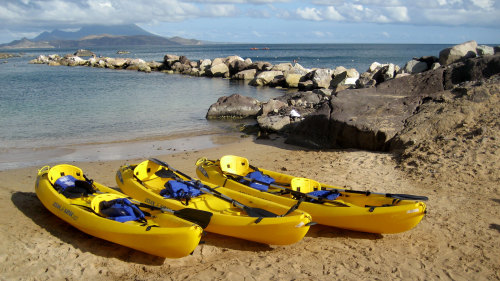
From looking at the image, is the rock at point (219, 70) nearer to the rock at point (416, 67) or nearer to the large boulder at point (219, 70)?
the large boulder at point (219, 70)

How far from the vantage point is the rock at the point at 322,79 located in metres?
25.5

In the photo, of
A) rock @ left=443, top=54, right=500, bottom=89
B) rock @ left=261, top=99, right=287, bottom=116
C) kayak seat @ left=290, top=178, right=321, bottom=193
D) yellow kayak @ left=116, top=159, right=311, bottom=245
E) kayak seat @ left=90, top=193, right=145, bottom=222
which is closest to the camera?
yellow kayak @ left=116, top=159, right=311, bottom=245

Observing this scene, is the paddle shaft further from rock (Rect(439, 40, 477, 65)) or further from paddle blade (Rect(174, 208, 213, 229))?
rock (Rect(439, 40, 477, 65))

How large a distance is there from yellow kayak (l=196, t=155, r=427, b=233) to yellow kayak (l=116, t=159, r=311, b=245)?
50 centimetres

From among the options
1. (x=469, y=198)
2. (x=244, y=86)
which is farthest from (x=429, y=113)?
(x=244, y=86)

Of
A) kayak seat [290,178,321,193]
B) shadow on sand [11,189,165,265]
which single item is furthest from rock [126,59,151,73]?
kayak seat [290,178,321,193]

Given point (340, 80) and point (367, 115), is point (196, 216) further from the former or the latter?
point (340, 80)

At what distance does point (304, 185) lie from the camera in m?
6.94

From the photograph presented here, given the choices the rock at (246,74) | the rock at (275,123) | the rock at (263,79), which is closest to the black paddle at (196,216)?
the rock at (275,123)

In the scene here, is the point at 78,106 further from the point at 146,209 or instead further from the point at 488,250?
the point at 488,250

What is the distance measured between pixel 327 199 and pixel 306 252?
3.59 feet

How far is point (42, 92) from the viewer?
2464 cm

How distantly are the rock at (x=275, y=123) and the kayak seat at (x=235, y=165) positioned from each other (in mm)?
5074

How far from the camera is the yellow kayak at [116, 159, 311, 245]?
525cm
